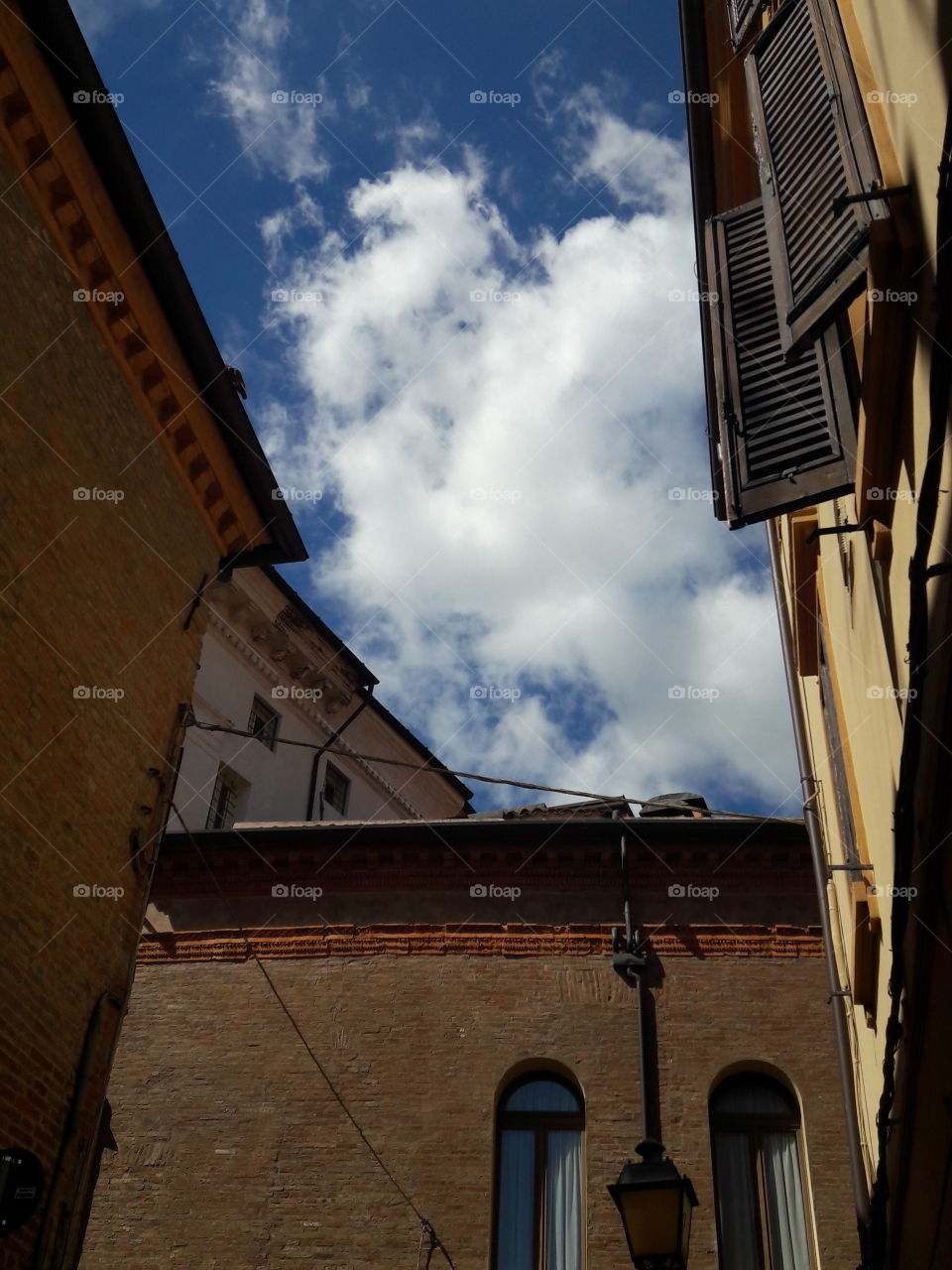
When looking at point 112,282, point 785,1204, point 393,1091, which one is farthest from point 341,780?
point 112,282

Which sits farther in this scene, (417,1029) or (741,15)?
(417,1029)

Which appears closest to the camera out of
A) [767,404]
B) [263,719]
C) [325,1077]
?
[767,404]

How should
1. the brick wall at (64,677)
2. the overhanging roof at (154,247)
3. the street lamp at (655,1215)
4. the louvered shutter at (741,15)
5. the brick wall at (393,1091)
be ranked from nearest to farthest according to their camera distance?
the street lamp at (655,1215)
the brick wall at (64,677)
the overhanging roof at (154,247)
the louvered shutter at (741,15)
the brick wall at (393,1091)

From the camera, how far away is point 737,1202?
1091cm

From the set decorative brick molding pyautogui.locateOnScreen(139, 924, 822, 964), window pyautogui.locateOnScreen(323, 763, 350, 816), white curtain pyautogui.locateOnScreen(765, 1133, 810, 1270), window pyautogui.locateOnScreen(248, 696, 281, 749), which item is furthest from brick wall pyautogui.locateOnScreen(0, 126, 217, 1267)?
window pyautogui.locateOnScreen(323, 763, 350, 816)

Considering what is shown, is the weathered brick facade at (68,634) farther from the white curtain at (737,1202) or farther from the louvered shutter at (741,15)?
the white curtain at (737,1202)

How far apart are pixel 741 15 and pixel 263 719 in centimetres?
1456

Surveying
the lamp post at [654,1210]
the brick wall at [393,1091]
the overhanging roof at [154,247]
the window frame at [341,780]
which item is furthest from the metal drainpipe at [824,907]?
the window frame at [341,780]

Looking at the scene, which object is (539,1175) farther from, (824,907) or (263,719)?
(263,719)

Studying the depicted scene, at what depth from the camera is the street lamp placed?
248 inches

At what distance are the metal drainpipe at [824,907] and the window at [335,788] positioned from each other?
11539 mm

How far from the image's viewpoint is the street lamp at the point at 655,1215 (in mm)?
6289

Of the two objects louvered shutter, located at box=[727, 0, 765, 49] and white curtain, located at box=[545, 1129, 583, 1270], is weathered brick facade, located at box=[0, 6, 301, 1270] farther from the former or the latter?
louvered shutter, located at box=[727, 0, 765, 49]

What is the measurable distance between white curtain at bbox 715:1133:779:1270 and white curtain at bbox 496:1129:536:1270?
181cm
